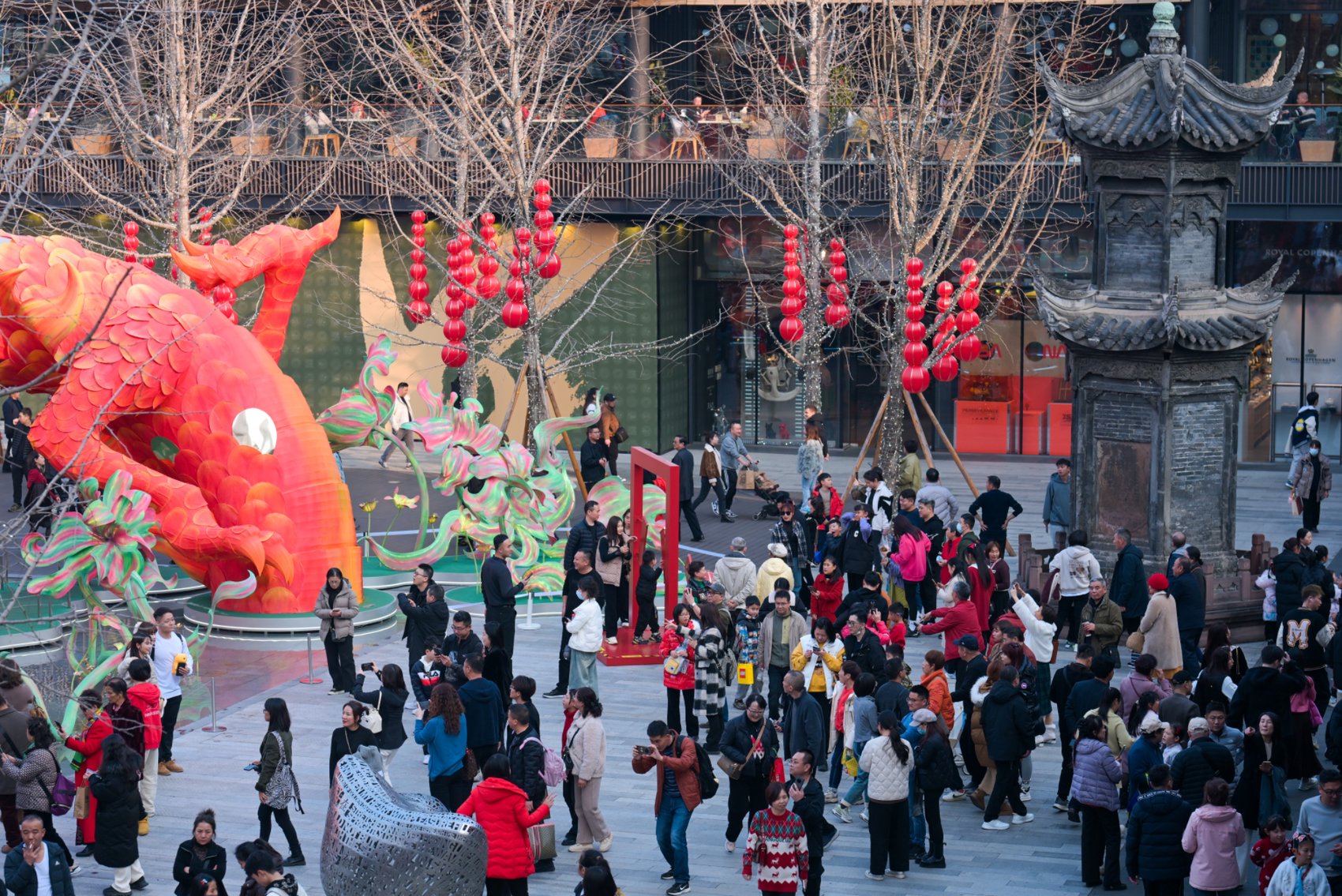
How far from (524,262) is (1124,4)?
12174 mm

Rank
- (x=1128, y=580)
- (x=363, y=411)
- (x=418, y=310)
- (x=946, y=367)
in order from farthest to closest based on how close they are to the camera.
A: (x=418, y=310) < (x=946, y=367) < (x=363, y=411) < (x=1128, y=580)

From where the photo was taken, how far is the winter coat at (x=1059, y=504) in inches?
880

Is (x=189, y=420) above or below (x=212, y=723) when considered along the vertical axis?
above

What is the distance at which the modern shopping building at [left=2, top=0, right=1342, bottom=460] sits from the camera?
31.7 meters

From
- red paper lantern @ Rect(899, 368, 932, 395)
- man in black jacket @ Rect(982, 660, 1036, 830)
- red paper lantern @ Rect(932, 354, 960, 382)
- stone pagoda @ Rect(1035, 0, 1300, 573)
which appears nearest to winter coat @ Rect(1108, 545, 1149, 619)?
stone pagoda @ Rect(1035, 0, 1300, 573)

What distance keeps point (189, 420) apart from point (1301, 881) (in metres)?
13.3

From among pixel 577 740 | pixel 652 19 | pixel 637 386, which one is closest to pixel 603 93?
pixel 652 19

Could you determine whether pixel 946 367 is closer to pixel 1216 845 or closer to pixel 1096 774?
pixel 1096 774

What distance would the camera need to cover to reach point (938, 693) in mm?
14812

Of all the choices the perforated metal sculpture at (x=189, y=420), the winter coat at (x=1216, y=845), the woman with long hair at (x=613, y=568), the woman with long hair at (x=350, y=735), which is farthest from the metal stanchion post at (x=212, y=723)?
the winter coat at (x=1216, y=845)

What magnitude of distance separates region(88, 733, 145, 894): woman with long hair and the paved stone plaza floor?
1.75 ft

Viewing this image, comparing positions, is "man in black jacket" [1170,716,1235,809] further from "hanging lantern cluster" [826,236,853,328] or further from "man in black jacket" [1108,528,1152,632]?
"hanging lantern cluster" [826,236,853,328]

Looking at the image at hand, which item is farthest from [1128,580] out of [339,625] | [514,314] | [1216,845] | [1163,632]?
[514,314]

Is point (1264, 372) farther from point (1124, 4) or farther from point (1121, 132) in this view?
point (1121, 132)
